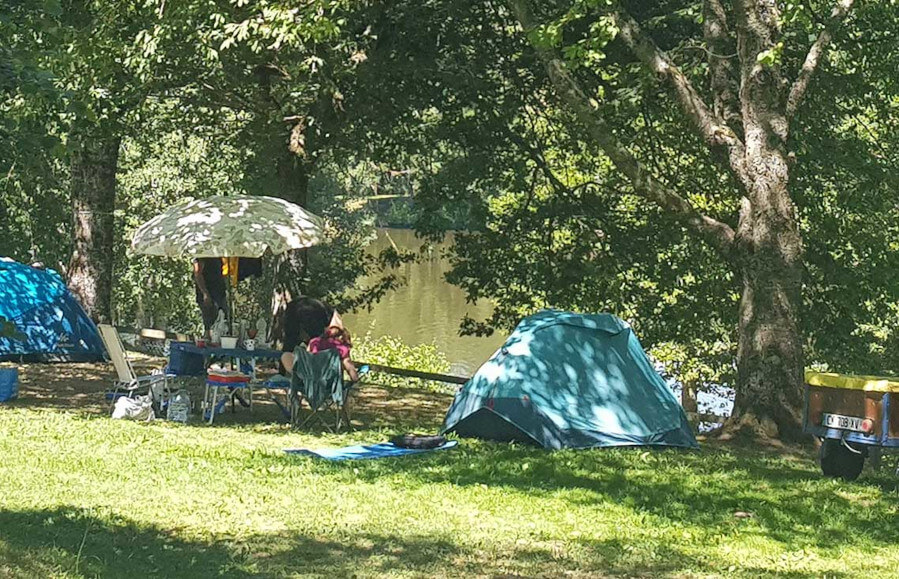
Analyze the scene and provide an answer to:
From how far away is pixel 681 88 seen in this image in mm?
13133

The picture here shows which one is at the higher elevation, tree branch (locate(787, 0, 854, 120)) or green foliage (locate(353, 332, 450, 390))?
tree branch (locate(787, 0, 854, 120))

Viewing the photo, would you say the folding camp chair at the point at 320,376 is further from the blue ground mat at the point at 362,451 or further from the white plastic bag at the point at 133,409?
the white plastic bag at the point at 133,409

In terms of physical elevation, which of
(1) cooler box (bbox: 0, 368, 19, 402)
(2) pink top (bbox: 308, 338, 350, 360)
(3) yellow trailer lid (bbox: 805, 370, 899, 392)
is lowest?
(1) cooler box (bbox: 0, 368, 19, 402)

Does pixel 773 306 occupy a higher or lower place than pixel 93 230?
lower

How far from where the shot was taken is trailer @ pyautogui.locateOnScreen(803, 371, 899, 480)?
32.2ft

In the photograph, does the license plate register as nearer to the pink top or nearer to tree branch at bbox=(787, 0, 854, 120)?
tree branch at bbox=(787, 0, 854, 120)

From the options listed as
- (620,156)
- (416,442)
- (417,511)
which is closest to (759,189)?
(620,156)

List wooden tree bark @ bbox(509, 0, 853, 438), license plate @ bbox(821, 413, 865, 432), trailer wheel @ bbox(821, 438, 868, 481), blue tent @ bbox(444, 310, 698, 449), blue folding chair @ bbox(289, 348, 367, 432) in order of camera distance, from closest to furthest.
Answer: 1. license plate @ bbox(821, 413, 865, 432)
2. trailer wheel @ bbox(821, 438, 868, 481)
3. blue tent @ bbox(444, 310, 698, 449)
4. blue folding chair @ bbox(289, 348, 367, 432)
5. wooden tree bark @ bbox(509, 0, 853, 438)

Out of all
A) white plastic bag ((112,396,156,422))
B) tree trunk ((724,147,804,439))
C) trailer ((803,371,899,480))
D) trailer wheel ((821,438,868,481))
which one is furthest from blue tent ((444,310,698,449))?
white plastic bag ((112,396,156,422))

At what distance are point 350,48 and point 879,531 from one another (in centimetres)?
961

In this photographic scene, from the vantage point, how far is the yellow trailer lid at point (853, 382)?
9.84 m

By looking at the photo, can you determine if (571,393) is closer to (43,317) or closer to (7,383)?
(7,383)

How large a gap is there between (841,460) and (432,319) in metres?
40.9

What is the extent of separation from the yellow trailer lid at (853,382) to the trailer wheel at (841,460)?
0.59 meters
